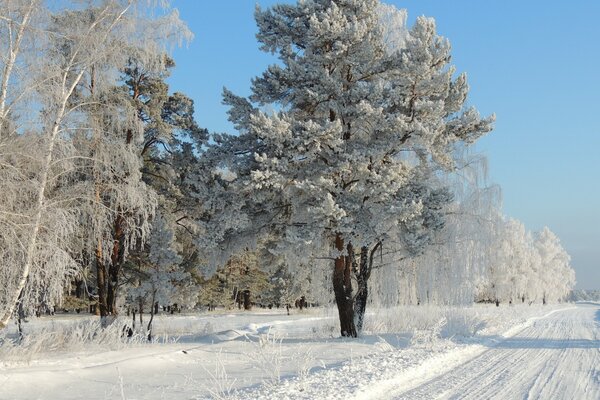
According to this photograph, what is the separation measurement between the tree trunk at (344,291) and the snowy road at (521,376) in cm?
421

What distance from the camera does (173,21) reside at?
15.5 metres

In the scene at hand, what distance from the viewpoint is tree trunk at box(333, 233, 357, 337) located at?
1686 centimetres

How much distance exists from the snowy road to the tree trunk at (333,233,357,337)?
421 centimetres

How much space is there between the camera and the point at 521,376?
994cm

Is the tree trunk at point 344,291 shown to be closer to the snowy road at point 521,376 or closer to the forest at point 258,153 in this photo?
the forest at point 258,153

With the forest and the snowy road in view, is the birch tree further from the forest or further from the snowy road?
the snowy road

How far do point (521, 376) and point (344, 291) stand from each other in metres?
7.56

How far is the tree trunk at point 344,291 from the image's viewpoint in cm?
1686

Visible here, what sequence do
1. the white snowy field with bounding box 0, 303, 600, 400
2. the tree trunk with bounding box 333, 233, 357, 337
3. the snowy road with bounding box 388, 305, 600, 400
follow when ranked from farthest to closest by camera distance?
the tree trunk with bounding box 333, 233, 357, 337
the snowy road with bounding box 388, 305, 600, 400
the white snowy field with bounding box 0, 303, 600, 400

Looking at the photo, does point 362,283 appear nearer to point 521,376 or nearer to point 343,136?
point 343,136

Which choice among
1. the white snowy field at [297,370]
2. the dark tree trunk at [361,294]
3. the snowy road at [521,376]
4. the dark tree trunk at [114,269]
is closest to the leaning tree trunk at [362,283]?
the dark tree trunk at [361,294]

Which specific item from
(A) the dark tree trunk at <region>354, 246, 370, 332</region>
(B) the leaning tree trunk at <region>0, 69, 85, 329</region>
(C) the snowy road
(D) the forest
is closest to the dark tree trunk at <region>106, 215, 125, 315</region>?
Result: (D) the forest

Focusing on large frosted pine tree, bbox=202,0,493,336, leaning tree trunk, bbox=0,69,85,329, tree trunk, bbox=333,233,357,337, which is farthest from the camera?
tree trunk, bbox=333,233,357,337

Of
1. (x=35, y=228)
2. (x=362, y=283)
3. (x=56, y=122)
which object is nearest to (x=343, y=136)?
(x=362, y=283)
